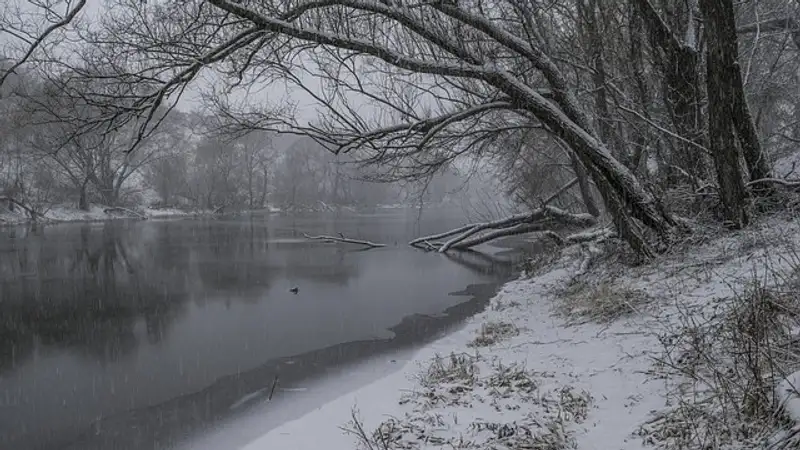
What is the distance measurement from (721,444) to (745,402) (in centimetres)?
28

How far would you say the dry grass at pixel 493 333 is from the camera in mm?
6879

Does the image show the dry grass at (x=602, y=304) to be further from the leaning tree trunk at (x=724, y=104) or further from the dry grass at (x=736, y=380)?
the leaning tree trunk at (x=724, y=104)

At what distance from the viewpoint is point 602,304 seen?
21.0 ft

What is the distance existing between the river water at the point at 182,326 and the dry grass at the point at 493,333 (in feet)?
3.94

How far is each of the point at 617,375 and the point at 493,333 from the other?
10.1 ft

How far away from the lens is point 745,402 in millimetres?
2744

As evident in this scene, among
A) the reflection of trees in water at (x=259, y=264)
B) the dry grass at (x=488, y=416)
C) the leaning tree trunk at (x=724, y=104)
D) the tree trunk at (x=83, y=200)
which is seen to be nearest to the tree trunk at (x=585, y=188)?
the leaning tree trunk at (x=724, y=104)

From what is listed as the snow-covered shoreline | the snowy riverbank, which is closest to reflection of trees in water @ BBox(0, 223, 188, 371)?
the snowy riverbank

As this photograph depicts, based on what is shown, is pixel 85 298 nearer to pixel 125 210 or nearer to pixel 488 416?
pixel 488 416

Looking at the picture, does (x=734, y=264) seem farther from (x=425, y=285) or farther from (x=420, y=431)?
(x=425, y=285)

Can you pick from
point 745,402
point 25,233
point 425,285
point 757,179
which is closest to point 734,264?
point 757,179

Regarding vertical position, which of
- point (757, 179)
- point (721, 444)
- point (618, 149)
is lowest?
point (721, 444)

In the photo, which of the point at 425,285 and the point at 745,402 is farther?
the point at 425,285

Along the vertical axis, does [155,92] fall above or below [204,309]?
above
